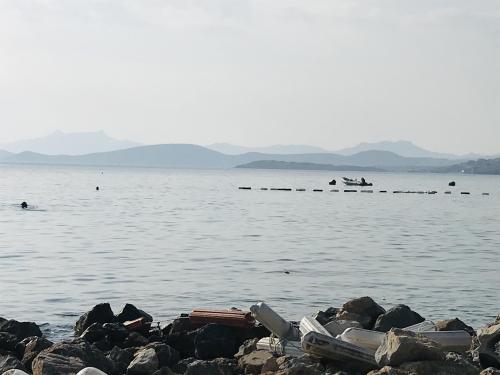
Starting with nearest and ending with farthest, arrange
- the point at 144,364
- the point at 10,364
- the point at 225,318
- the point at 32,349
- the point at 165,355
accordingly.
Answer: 1. the point at 144,364
2. the point at 10,364
3. the point at 165,355
4. the point at 32,349
5. the point at 225,318

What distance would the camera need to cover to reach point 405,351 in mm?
12453

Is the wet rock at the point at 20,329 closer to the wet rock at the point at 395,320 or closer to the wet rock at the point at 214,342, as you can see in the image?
the wet rock at the point at 214,342

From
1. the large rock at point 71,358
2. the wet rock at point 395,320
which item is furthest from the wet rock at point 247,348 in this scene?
the wet rock at point 395,320

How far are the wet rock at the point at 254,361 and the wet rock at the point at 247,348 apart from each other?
69 cm

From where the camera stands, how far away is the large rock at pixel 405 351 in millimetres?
12469

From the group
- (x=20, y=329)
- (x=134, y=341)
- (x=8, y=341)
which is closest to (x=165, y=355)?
(x=134, y=341)

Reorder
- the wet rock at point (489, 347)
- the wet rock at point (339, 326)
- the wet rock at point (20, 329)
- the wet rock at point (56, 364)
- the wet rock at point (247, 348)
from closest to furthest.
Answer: the wet rock at point (489, 347)
the wet rock at point (56, 364)
the wet rock at point (247, 348)
the wet rock at point (339, 326)
the wet rock at point (20, 329)

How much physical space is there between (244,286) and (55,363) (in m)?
14.6

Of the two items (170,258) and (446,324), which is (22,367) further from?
(170,258)

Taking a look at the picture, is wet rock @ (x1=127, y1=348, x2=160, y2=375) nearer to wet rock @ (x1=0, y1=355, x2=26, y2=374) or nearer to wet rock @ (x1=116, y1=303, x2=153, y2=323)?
wet rock @ (x1=0, y1=355, x2=26, y2=374)

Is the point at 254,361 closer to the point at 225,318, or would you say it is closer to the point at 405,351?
the point at 405,351

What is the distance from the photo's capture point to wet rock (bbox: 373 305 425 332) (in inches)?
688

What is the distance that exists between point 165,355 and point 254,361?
1593mm

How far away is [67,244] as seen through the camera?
43.6 meters
